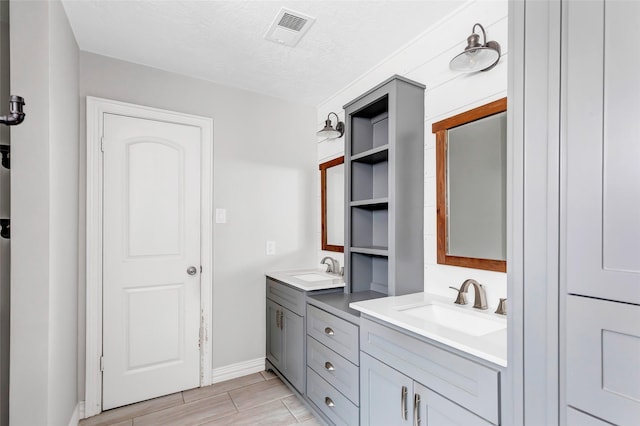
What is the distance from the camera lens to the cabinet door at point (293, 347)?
2.27 meters

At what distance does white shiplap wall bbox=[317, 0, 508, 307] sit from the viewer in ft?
5.27

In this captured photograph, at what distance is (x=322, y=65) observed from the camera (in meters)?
2.42

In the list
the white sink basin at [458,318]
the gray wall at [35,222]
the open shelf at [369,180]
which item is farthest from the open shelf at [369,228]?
the gray wall at [35,222]

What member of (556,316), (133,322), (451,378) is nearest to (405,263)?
(451,378)

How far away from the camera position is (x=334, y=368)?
1.90m

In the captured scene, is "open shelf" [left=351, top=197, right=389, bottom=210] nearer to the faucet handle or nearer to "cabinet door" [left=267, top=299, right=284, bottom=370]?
the faucet handle

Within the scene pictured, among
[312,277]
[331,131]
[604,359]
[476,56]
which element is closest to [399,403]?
[604,359]

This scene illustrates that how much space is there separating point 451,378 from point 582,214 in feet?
2.44

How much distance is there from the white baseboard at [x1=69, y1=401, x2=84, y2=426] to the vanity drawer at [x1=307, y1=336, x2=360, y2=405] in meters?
1.51

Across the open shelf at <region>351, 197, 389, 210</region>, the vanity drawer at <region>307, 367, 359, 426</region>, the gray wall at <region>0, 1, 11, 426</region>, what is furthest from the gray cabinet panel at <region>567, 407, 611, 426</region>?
the gray wall at <region>0, 1, 11, 426</region>

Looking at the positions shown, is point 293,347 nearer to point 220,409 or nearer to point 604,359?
point 220,409

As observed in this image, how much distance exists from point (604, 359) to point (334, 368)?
1403mm

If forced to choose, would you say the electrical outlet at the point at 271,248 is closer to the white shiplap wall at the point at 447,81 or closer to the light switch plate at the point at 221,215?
the light switch plate at the point at 221,215

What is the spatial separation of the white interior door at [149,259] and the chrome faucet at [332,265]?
1099 millimetres
